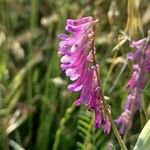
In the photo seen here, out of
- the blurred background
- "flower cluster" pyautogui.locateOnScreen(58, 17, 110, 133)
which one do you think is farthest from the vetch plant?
the blurred background

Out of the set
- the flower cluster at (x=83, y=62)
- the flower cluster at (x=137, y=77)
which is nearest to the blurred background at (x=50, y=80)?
the flower cluster at (x=137, y=77)

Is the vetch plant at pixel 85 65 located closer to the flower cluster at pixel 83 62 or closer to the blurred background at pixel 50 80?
the flower cluster at pixel 83 62

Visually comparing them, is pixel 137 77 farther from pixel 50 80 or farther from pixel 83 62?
pixel 50 80

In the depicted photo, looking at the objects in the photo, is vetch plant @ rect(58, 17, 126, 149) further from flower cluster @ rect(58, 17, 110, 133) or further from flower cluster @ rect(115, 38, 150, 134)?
flower cluster @ rect(115, 38, 150, 134)

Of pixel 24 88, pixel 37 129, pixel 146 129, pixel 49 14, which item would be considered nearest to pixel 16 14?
pixel 49 14

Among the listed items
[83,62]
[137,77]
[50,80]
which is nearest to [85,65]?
[83,62]

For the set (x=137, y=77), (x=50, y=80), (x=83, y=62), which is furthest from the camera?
(x=50, y=80)
